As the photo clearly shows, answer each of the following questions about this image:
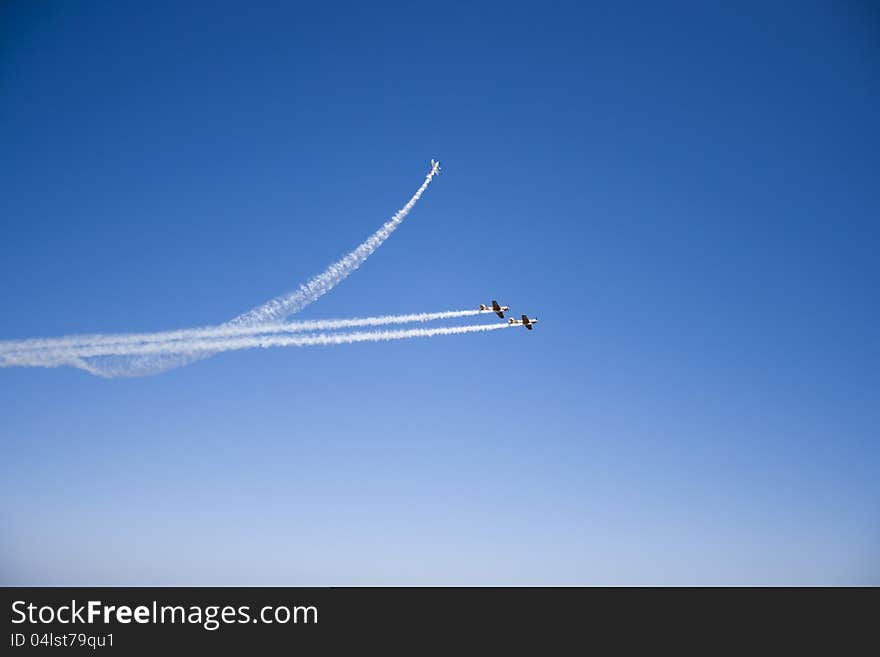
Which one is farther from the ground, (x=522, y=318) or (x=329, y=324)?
(x=522, y=318)
